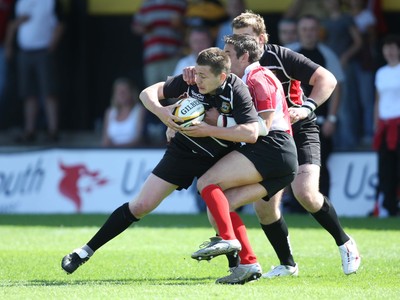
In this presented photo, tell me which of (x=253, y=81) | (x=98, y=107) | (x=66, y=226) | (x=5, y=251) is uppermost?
(x=253, y=81)

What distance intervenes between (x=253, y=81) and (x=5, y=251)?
131 inches

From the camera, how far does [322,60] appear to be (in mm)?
12531

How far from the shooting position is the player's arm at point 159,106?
7578 mm

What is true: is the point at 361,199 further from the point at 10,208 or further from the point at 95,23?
the point at 95,23

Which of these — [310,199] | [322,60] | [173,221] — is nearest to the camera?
[310,199]

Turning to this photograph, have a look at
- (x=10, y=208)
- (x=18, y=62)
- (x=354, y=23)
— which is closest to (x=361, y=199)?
(x=354, y=23)

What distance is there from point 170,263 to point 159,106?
1767 millimetres

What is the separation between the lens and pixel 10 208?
1441 centimetres

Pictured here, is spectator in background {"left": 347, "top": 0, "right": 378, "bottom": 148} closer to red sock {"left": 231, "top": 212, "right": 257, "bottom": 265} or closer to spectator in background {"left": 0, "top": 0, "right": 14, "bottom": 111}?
spectator in background {"left": 0, "top": 0, "right": 14, "bottom": 111}

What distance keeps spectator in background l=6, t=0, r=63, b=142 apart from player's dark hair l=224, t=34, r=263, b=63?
28.3 ft

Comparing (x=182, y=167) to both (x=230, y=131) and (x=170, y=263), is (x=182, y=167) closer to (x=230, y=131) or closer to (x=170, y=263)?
(x=230, y=131)

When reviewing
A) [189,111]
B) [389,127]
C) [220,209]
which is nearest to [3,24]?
[389,127]

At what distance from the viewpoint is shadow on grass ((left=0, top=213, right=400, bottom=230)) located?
12094 millimetres

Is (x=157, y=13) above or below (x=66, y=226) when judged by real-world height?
above
